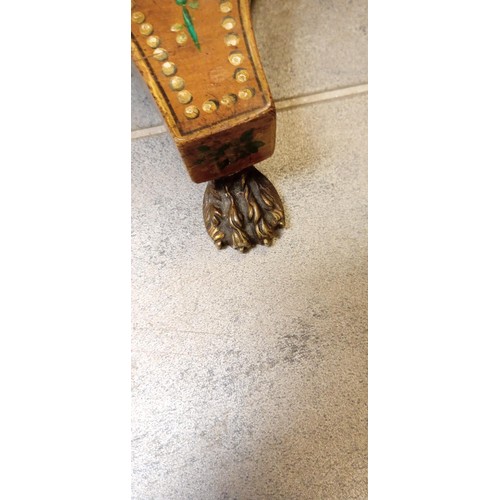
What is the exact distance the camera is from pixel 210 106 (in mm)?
951

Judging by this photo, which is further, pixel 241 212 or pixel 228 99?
pixel 241 212

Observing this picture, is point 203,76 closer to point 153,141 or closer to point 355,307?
point 153,141

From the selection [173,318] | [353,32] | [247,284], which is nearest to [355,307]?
[247,284]

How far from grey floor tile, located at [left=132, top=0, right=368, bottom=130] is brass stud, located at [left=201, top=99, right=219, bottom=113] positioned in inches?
11.8

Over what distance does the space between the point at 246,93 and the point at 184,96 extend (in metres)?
Answer: 0.10

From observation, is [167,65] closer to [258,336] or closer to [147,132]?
[147,132]

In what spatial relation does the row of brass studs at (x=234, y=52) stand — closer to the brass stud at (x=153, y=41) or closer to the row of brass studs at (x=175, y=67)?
the row of brass studs at (x=175, y=67)

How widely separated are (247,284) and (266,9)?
60 cm

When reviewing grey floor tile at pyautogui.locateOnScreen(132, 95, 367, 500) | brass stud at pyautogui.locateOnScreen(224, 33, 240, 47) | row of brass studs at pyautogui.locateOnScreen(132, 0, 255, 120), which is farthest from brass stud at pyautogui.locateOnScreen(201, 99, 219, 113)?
grey floor tile at pyautogui.locateOnScreen(132, 95, 367, 500)

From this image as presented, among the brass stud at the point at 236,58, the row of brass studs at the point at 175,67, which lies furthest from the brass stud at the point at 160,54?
the brass stud at the point at 236,58

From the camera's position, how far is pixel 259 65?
3.22 ft

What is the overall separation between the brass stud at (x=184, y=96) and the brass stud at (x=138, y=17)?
16 centimetres

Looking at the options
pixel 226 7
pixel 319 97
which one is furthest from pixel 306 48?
pixel 226 7

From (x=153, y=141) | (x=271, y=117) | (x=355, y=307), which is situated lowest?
(x=355, y=307)
